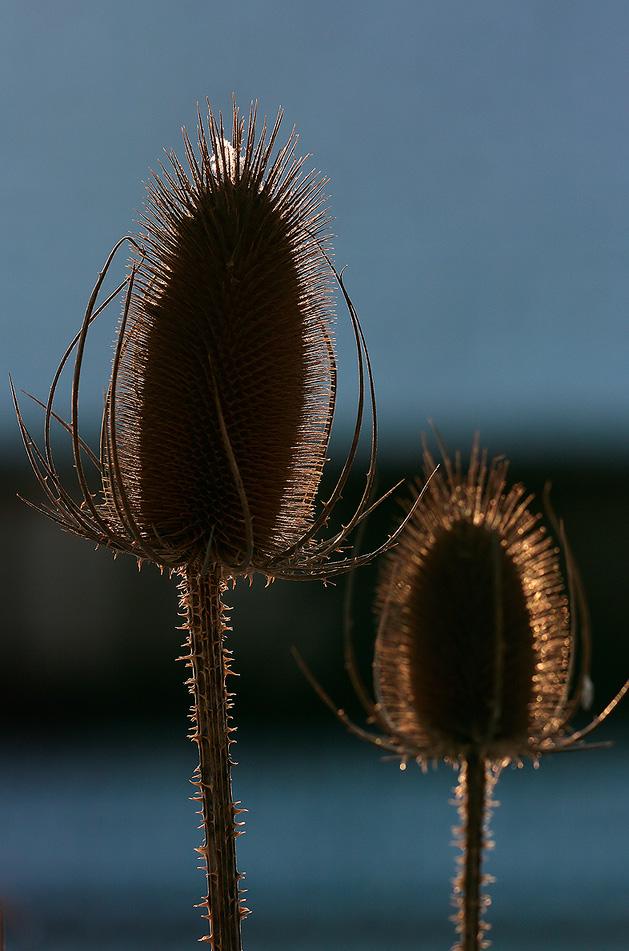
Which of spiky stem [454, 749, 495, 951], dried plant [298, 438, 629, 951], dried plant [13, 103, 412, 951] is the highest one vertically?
dried plant [13, 103, 412, 951]

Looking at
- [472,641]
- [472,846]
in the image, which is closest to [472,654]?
[472,641]

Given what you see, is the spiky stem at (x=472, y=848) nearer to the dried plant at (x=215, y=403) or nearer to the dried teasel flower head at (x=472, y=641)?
the dried teasel flower head at (x=472, y=641)

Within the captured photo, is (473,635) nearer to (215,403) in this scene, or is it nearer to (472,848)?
(472,848)

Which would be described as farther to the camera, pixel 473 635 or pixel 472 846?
pixel 473 635

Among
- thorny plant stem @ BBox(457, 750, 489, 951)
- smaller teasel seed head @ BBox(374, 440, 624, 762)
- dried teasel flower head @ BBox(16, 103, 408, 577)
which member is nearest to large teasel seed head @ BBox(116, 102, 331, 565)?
dried teasel flower head @ BBox(16, 103, 408, 577)

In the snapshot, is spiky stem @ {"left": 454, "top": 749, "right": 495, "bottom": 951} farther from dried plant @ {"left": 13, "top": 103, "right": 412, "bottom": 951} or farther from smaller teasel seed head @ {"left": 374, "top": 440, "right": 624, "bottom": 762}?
dried plant @ {"left": 13, "top": 103, "right": 412, "bottom": 951}

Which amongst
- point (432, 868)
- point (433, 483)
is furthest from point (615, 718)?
point (433, 483)
